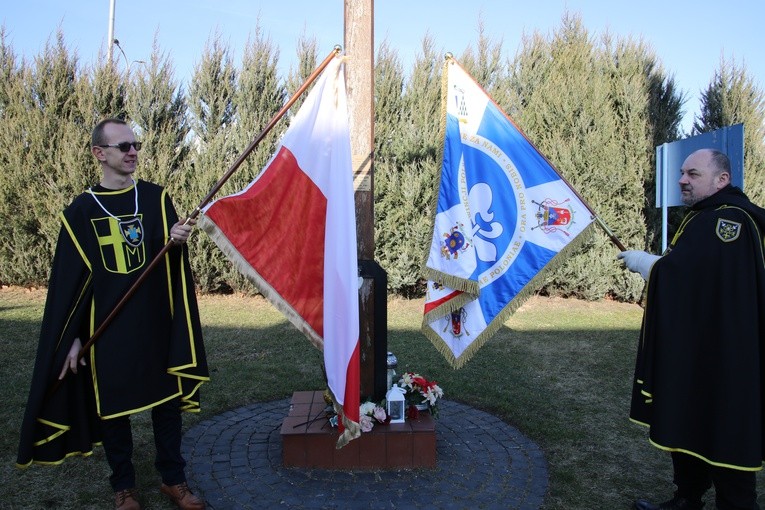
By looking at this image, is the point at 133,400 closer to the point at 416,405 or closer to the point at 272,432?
the point at 272,432

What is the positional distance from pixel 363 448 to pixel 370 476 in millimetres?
196

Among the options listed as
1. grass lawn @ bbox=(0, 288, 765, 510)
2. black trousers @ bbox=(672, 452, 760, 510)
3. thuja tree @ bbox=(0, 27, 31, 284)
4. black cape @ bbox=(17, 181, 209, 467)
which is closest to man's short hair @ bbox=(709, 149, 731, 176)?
black trousers @ bbox=(672, 452, 760, 510)

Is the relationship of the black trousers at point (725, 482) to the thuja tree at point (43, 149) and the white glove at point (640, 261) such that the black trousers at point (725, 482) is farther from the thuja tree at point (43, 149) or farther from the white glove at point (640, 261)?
the thuja tree at point (43, 149)

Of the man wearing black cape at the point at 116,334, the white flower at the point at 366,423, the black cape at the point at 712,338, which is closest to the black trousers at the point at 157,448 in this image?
the man wearing black cape at the point at 116,334

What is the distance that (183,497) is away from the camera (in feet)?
11.6

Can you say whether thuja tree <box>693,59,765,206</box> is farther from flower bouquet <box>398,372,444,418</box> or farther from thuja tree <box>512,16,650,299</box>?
A: flower bouquet <box>398,372,444,418</box>

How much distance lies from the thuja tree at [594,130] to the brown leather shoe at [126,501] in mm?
9037

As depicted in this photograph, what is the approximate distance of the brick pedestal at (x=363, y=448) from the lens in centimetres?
414

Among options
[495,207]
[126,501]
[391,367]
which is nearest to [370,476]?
[391,367]

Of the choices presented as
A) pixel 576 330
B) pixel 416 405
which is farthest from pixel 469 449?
pixel 576 330

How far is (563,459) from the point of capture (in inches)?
172

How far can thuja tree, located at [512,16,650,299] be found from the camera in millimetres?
10734

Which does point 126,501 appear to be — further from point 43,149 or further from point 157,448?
point 43,149

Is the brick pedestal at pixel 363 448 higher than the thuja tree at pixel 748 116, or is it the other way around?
the thuja tree at pixel 748 116
